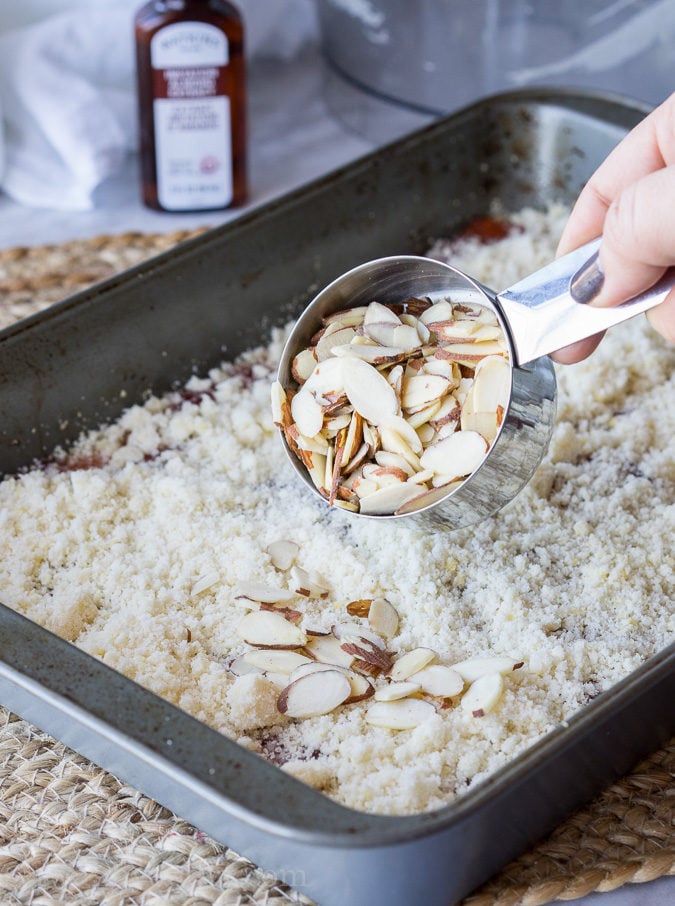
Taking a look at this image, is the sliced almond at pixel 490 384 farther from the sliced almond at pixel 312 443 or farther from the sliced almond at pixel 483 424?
the sliced almond at pixel 312 443

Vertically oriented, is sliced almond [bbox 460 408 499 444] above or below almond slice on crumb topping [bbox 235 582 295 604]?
above

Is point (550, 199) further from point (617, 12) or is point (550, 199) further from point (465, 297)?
point (465, 297)

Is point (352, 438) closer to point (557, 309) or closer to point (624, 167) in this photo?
point (557, 309)

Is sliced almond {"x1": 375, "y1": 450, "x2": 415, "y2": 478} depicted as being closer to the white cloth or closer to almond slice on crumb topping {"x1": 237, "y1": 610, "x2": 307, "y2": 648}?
almond slice on crumb topping {"x1": 237, "y1": 610, "x2": 307, "y2": 648}

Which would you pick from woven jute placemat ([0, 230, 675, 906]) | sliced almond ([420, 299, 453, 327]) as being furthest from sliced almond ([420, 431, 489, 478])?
woven jute placemat ([0, 230, 675, 906])

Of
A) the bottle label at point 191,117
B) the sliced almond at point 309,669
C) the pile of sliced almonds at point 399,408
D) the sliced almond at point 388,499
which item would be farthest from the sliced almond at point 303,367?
the bottle label at point 191,117

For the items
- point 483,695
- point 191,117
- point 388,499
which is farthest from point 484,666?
point 191,117

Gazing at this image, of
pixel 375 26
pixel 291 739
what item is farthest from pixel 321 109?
pixel 291 739
